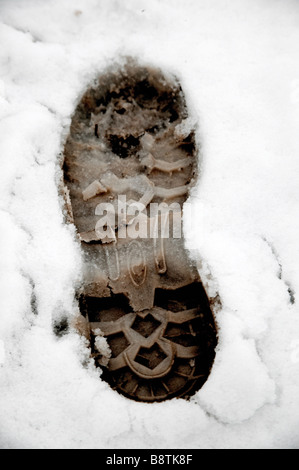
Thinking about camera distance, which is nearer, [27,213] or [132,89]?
[27,213]

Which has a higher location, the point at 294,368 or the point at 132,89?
the point at 132,89

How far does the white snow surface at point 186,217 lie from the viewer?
0.92m

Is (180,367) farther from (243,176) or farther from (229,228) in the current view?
(243,176)

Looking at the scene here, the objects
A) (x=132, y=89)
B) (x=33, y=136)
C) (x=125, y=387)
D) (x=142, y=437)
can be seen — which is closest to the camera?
(x=142, y=437)

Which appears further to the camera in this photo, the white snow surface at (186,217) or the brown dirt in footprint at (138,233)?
the brown dirt in footprint at (138,233)

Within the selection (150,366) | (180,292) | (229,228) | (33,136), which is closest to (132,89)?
(33,136)

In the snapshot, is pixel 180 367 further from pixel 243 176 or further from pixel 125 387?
pixel 243 176

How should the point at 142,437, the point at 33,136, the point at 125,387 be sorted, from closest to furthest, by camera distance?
the point at 142,437 → the point at 125,387 → the point at 33,136

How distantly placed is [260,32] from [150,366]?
1.13 m

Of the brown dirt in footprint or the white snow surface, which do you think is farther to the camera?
the brown dirt in footprint

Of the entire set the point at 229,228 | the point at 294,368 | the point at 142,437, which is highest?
the point at 229,228

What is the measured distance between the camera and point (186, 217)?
1116 mm

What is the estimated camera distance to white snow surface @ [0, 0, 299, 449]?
92 cm

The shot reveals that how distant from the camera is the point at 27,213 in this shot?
1.07 metres
